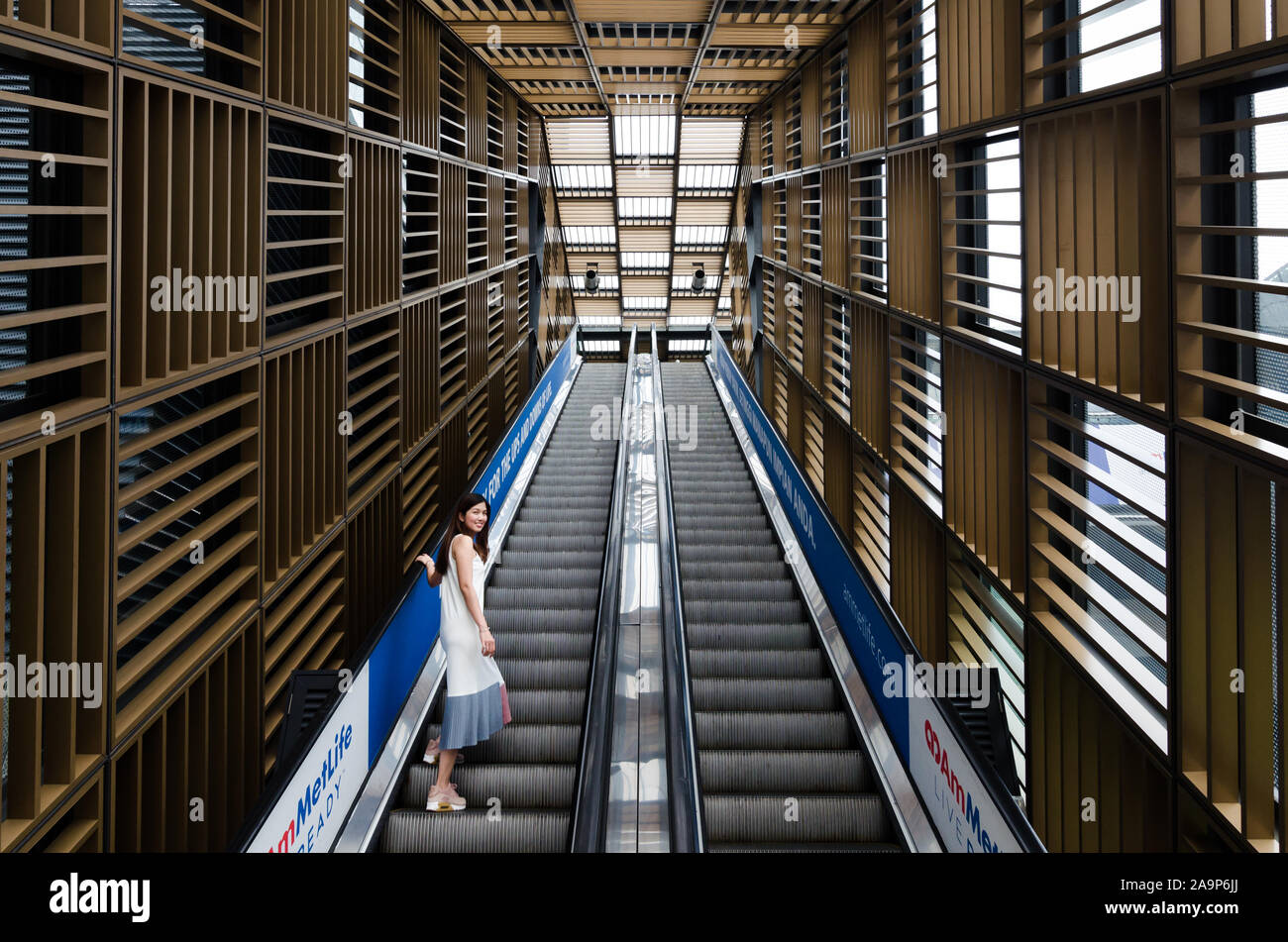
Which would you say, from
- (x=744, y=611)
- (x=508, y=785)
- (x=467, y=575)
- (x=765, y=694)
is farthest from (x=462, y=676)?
(x=744, y=611)

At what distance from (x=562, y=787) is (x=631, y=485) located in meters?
4.65

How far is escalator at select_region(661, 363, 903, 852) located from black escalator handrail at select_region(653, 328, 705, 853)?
11 centimetres

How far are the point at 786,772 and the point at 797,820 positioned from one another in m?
0.41

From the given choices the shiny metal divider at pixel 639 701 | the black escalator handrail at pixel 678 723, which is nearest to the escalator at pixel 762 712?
the black escalator handrail at pixel 678 723

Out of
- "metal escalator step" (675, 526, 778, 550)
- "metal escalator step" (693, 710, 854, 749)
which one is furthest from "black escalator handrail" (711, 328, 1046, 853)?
"metal escalator step" (675, 526, 778, 550)

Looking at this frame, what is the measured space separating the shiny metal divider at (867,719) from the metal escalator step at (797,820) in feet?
0.51

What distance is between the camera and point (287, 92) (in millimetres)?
5414

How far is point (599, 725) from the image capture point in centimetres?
445

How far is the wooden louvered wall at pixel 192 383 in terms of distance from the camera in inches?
130

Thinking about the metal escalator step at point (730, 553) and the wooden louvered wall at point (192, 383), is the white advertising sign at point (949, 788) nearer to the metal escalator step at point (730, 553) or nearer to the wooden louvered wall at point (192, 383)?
the wooden louvered wall at point (192, 383)

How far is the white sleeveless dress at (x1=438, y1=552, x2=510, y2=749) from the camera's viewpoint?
4.56 meters

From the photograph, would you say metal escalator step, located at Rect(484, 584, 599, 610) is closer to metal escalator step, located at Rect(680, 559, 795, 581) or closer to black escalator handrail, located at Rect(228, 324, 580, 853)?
metal escalator step, located at Rect(680, 559, 795, 581)
